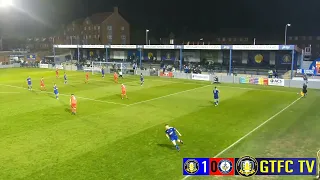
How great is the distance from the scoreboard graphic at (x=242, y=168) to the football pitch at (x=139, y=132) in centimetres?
78

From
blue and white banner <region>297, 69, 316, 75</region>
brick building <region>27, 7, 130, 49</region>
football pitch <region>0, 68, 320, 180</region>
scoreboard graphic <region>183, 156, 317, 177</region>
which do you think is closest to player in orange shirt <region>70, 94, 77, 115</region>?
football pitch <region>0, 68, 320, 180</region>

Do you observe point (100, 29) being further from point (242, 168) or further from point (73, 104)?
Answer: point (242, 168)

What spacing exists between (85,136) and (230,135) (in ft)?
30.9

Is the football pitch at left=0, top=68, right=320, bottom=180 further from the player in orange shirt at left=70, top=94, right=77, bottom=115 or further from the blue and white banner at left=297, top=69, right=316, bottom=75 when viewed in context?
the blue and white banner at left=297, top=69, right=316, bottom=75

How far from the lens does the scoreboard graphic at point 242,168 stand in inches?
528

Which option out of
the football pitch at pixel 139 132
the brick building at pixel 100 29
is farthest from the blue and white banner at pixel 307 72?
the brick building at pixel 100 29

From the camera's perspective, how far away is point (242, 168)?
13.4 metres

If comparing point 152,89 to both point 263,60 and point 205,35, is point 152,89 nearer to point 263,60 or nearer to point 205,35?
point 263,60

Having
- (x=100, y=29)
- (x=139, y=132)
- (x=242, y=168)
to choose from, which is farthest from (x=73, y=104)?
(x=100, y=29)

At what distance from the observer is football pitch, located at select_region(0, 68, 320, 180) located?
48.0 ft

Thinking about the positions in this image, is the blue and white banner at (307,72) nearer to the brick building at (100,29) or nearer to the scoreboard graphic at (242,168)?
the scoreboard graphic at (242,168)

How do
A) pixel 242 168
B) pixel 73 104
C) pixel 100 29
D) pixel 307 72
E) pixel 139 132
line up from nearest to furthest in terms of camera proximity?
pixel 242 168
pixel 139 132
pixel 73 104
pixel 307 72
pixel 100 29

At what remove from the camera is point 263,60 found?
59750 mm

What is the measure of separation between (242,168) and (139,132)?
28.5 feet
